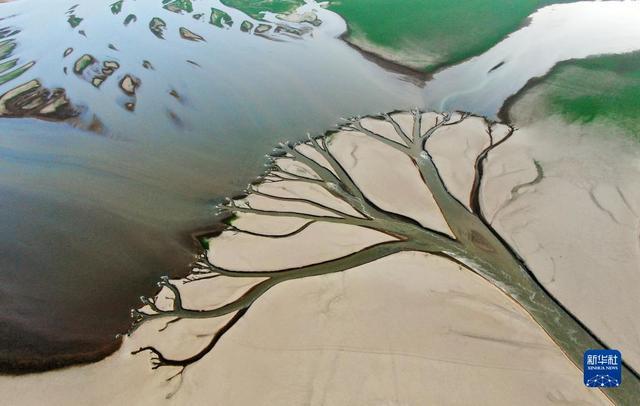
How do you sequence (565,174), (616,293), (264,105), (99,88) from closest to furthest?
(616,293) < (565,174) < (264,105) < (99,88)

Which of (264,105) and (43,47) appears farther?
(43,47)

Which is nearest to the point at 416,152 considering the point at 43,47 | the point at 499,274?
the point at 499,274

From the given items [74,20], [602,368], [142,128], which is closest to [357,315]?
[602,368]

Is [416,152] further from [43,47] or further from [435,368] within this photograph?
[43,47]

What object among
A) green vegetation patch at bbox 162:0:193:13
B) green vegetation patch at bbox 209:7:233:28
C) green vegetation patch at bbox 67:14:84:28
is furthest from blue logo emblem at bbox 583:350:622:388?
green vegetation patch at bbox 67:14:84:28

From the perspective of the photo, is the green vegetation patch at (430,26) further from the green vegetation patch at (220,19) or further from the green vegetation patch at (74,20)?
the green vegetation patch at (74,20)

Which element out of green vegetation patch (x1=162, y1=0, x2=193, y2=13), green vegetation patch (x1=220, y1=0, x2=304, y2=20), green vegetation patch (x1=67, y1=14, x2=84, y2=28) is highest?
green vegetation patch (x1=220, y1=0, x2=304, y2=20)

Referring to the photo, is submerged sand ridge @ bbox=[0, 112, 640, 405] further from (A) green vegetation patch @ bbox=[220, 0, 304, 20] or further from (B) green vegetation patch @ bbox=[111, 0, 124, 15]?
(B) green vegetation patch @ bbox=[111, 0, 124, 15]
